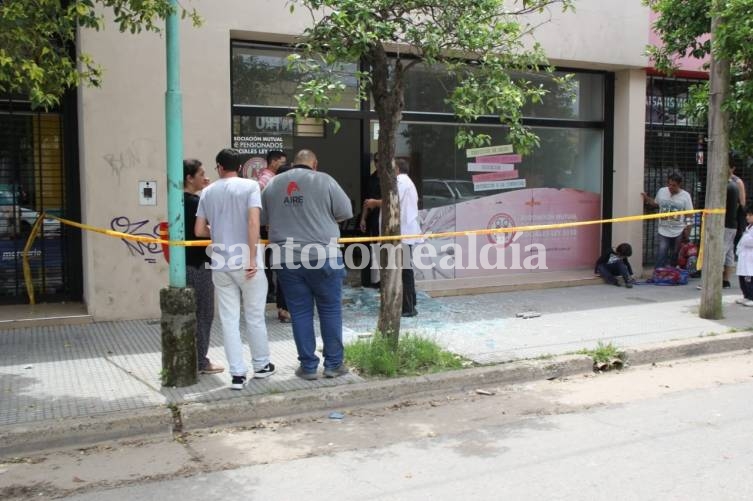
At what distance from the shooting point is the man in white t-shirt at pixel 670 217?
1171 centimetres

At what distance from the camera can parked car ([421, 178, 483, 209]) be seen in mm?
11078

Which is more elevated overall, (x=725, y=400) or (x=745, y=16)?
(x=745, y=16)

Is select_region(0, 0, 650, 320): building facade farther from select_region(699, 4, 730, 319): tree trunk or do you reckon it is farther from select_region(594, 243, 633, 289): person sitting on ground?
select_region(699, 4, 730, 319): tree trunk

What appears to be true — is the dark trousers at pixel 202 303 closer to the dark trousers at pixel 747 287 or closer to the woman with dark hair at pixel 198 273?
the woman with dark hair at pixel 198 273

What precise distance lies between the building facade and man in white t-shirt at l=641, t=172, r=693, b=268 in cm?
38

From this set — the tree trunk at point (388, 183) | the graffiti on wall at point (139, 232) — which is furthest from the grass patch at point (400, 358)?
the graffiti on wall at point (139, 232)

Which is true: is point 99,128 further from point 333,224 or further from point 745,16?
point 745,16

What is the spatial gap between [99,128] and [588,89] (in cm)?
789

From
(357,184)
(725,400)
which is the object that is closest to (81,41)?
(357,184)

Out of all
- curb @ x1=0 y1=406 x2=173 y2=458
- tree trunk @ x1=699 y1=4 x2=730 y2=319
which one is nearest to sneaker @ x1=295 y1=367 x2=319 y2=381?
curb @ x1=0 y1=406 x2=173 y2=458

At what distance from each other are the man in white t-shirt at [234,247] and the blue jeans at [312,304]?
24cm

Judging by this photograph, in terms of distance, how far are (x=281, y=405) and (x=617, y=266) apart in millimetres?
7375

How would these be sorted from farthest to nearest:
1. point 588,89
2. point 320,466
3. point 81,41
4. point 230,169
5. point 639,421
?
point 588,89, point 81,41, point 230,169, point 639,421, point 320,466

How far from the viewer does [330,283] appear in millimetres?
6262
